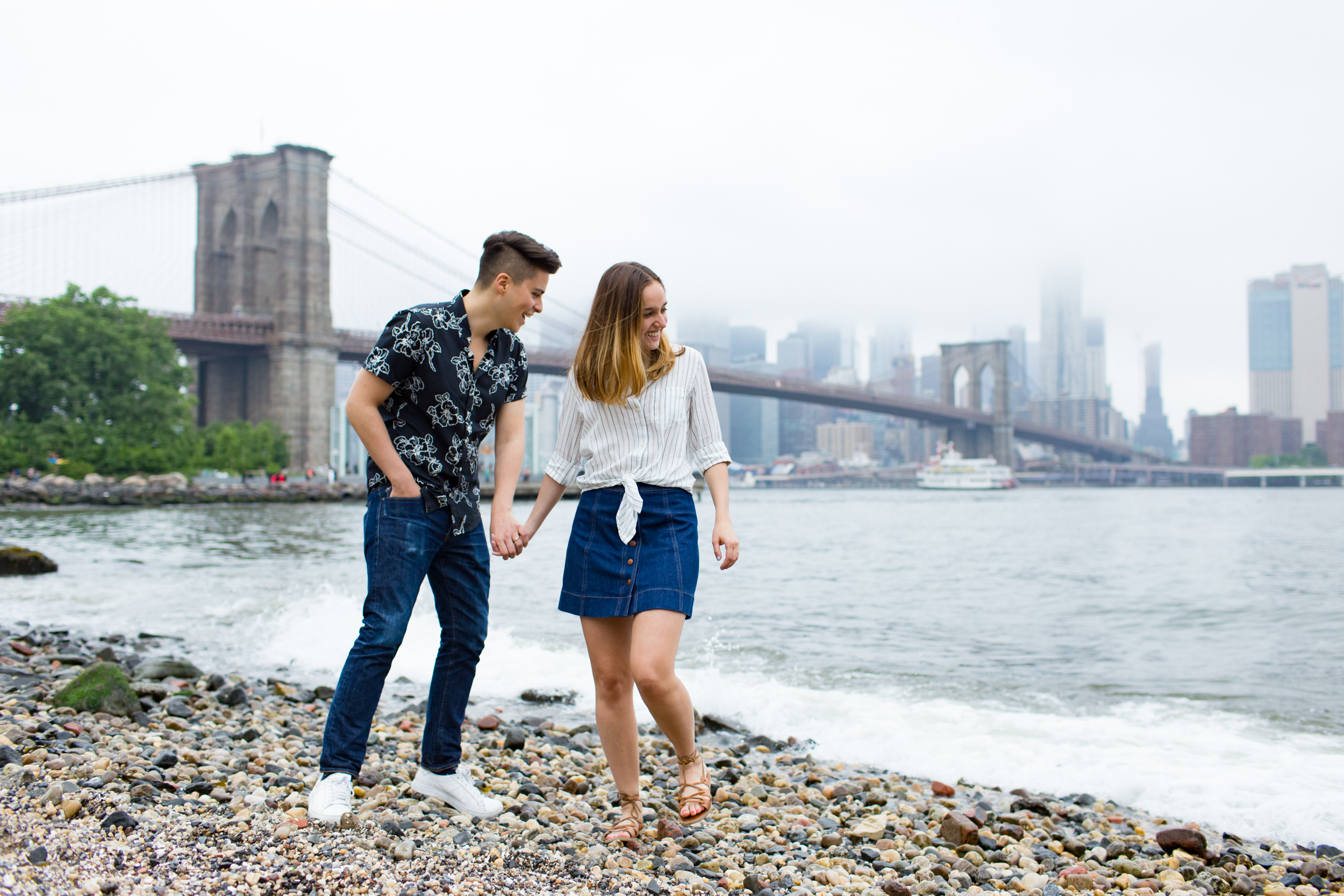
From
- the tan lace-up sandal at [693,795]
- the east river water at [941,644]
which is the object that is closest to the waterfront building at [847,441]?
the east river water at [941,644]

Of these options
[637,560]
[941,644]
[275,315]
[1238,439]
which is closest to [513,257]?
[637,560]

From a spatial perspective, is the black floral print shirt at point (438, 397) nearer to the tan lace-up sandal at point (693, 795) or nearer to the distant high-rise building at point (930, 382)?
the tan lace-up sandal at point (693, 795)

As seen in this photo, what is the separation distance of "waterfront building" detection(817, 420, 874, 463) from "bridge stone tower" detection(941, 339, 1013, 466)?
8475 mm

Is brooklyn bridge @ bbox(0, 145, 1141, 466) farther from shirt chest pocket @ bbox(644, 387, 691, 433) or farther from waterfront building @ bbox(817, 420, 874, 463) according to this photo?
shirt chest pocket @ bbox(644, 387, 691, 433)

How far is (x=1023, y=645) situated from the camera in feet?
23.3

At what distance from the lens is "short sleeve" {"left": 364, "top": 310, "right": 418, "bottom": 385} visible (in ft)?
7.18

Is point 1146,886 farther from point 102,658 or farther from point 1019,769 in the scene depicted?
point 102,658

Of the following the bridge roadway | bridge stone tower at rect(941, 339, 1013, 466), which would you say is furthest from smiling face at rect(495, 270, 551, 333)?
bridge stone tower at rect(941, 339, 1013, 466)

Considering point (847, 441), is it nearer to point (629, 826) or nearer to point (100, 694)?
point (100, 694)

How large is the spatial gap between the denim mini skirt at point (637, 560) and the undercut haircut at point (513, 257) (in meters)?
0.56

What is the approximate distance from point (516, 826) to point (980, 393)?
75227mm

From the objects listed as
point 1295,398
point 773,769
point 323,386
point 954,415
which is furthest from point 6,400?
point 1295,398

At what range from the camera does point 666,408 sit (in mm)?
2283

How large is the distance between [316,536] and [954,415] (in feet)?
155
